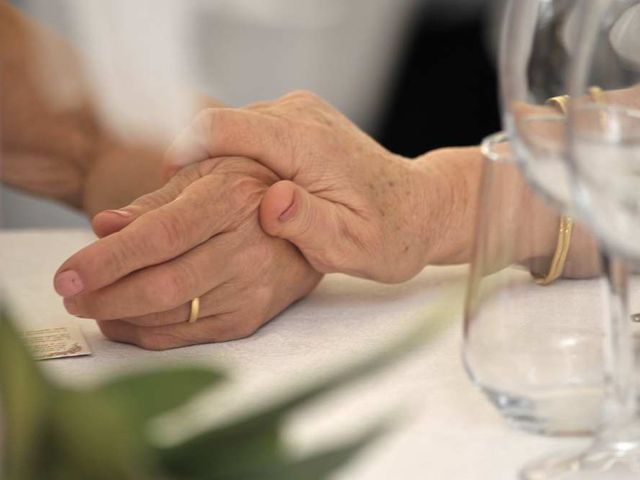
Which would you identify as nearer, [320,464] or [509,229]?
[320,464]

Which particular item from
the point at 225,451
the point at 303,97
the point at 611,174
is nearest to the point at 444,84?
the point at 303,97

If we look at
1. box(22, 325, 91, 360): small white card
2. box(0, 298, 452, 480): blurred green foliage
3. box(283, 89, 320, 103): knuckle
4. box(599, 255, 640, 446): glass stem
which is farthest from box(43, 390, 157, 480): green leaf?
box(283, 89, 320, 103): knuckle

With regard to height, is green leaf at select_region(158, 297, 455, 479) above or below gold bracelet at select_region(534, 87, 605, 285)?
above

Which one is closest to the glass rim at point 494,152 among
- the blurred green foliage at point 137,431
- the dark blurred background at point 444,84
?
the blurred green foliage at point 137,431

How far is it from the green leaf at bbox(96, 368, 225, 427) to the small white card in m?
0.47

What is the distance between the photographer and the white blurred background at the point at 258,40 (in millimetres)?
2535

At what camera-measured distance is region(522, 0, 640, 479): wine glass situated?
455 millimetres

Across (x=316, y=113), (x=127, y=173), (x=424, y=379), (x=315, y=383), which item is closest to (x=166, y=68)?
(x=127, y=173)

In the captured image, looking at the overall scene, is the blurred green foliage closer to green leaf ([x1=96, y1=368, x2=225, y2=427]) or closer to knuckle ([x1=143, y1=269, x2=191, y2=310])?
green leaf ([x1=96, y1=368, x2=225, y2=427])

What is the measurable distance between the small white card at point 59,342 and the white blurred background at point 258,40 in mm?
1668

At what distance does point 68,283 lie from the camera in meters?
0.71

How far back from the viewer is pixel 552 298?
1.94 ft

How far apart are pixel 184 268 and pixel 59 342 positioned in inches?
3.4

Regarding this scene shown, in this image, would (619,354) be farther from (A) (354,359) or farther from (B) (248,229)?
(B) (248,229)
